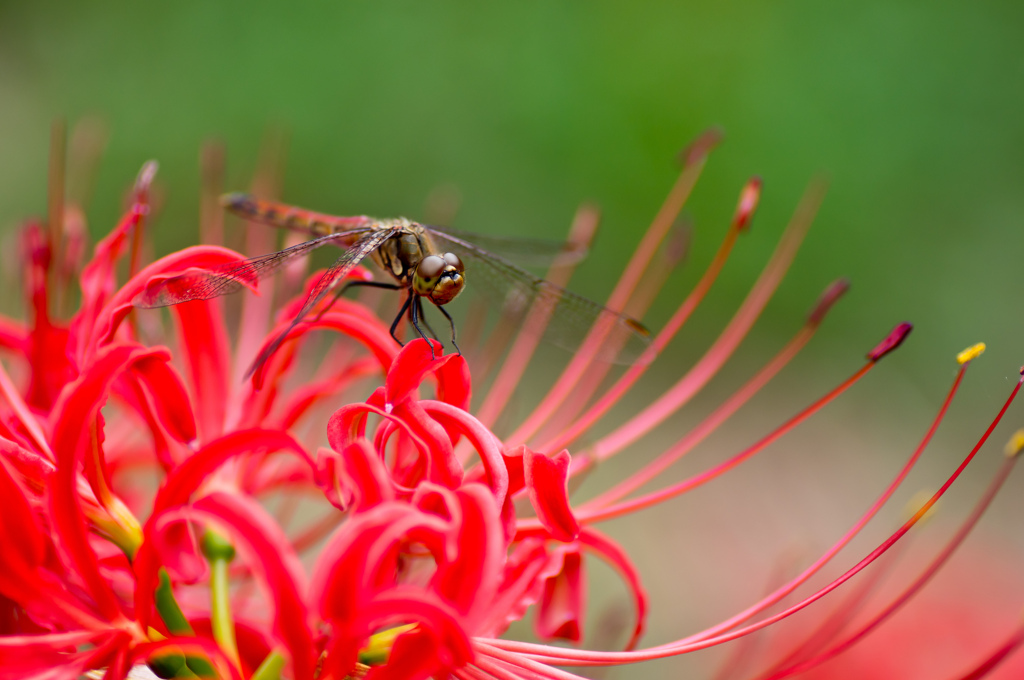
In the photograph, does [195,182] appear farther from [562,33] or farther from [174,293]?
[174,293]

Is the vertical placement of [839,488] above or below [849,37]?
below

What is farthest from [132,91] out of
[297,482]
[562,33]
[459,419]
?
[459,419]

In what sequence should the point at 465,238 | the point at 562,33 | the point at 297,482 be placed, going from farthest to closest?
1. the point at 562,33
2. the point at 465,238
3. the point at 297,482

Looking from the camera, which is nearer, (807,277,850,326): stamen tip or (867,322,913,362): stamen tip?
(867,322,913,362): stamen tip

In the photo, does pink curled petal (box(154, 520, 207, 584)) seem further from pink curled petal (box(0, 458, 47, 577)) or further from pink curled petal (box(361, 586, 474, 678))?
pink curled petal (box(361, 586, 474, 678))

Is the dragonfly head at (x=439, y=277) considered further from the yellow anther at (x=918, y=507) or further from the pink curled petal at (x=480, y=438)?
the yellow anther at (x=918, y=507)

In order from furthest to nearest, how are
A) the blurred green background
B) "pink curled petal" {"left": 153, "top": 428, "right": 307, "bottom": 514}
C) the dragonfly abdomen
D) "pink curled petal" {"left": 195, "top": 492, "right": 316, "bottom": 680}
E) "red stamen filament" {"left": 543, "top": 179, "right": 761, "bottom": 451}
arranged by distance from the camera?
1. the blurred green background
2. the dragonfly abdomen
3. "red stamen filament" {"left": 543, "top": 179, "right": 761, "bottom": 451}
4. "pink curled petal" {"left": 153, "top": 428, "right": 307, "bottom": 514}
5. "pink curled petal" {"left": 195, "top": 492, "right": 316, "bottom": 680}

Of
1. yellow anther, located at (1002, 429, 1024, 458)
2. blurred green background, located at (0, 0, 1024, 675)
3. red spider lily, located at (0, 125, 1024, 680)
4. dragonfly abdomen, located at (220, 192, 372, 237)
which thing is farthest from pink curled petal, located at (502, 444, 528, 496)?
blurred green background, located at (0, 0, 1024, 675)
